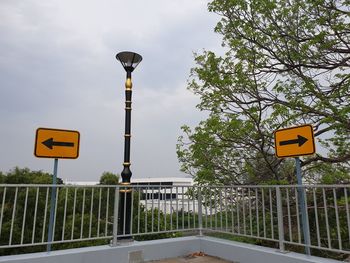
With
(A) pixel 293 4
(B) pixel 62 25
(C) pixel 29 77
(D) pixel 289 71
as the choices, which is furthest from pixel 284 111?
(C) pixel 29 77

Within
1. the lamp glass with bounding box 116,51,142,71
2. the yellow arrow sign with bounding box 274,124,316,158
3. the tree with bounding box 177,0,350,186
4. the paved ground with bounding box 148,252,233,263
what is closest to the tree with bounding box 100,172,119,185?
the tree with bounding box 177,0,350,186

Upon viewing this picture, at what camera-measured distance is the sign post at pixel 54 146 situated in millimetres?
3895

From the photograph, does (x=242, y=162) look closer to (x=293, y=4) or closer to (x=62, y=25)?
(x=293, y=4)

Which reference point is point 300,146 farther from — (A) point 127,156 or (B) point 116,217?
(B) point 116,217

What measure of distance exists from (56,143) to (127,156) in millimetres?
1353

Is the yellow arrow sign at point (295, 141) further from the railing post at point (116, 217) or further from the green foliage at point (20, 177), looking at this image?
the green foliage at point (20, 177)

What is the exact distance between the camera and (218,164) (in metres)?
8.32

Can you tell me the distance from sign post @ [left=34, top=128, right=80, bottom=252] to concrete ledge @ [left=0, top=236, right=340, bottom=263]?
35cm

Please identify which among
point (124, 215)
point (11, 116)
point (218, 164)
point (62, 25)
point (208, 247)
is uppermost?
point (62, 25)

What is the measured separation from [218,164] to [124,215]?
4419 mm

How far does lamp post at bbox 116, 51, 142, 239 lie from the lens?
15.0 ft

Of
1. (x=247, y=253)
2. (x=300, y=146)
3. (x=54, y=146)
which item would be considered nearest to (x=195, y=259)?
(x=247, y=253)

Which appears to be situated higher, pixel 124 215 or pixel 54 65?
pixel 54 65

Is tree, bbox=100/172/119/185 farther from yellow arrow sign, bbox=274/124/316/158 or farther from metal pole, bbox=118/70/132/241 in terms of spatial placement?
yellow arrow sign, bbox=274/124/316/158
